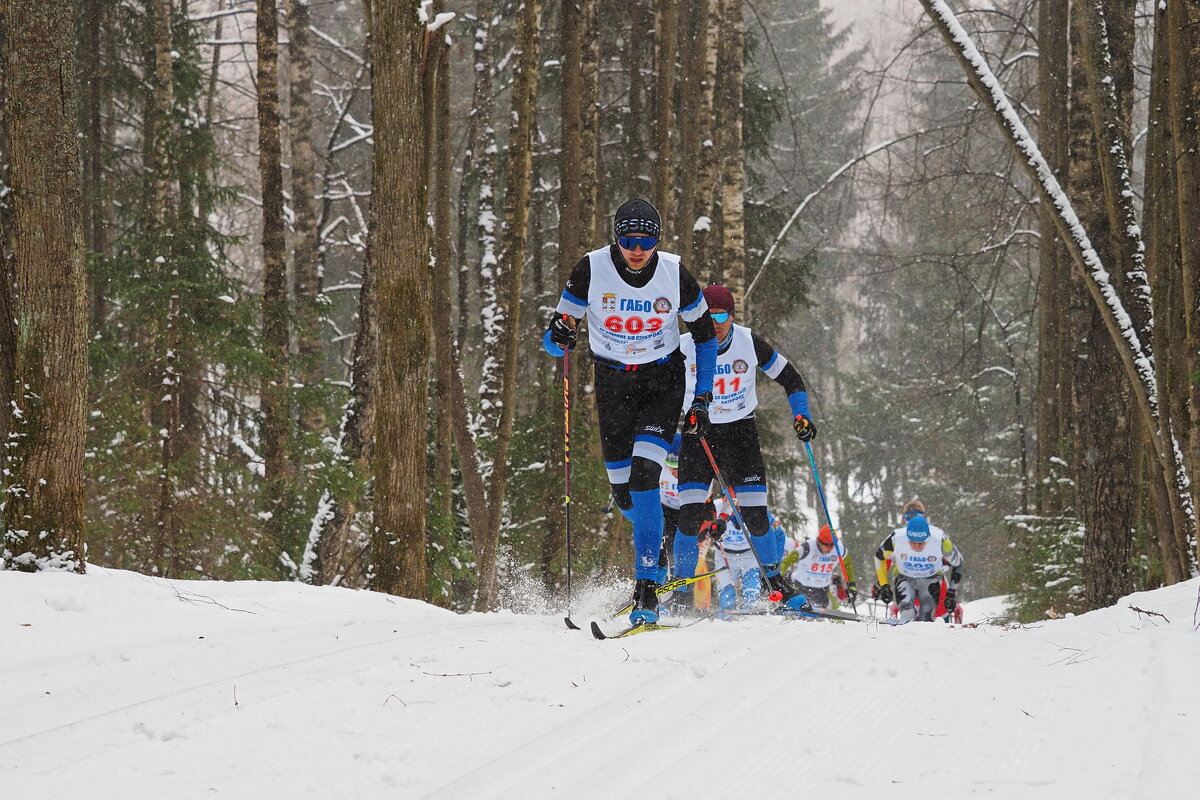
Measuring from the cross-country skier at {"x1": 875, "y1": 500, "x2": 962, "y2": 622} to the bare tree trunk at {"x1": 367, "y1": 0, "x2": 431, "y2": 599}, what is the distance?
285 inches

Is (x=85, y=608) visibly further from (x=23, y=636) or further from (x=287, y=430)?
(x=287, y=430)

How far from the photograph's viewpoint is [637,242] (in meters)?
5.62

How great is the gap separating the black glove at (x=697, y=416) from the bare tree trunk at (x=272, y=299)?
654 centimetres

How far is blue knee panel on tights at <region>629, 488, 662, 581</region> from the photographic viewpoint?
18.9 ft

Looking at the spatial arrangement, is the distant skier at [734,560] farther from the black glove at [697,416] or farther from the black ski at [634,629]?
the black ski at [634,629]

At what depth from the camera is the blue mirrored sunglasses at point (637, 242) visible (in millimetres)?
5602

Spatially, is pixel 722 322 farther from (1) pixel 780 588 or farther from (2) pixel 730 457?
(1) pixel 780 588

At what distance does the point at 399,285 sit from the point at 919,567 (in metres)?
8.30

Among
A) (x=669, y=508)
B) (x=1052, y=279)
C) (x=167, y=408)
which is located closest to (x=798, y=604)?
(x=669, y=508)

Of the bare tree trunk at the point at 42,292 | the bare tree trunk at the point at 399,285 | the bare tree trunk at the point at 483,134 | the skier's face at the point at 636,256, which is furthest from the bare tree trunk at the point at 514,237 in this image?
the bare tree trunk at the point at 42,292

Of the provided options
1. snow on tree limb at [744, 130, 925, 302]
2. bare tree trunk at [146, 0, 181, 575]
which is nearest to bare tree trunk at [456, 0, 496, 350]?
snow on tree limb at [744, 130, 925, 302]

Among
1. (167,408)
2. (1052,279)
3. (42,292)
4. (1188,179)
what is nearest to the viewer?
(42,292)

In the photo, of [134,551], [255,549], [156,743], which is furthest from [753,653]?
[134,551]

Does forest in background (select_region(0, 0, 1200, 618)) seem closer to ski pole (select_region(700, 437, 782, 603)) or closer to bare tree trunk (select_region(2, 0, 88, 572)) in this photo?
bare tree trunk (select_region(2, 0, 88, 572))
